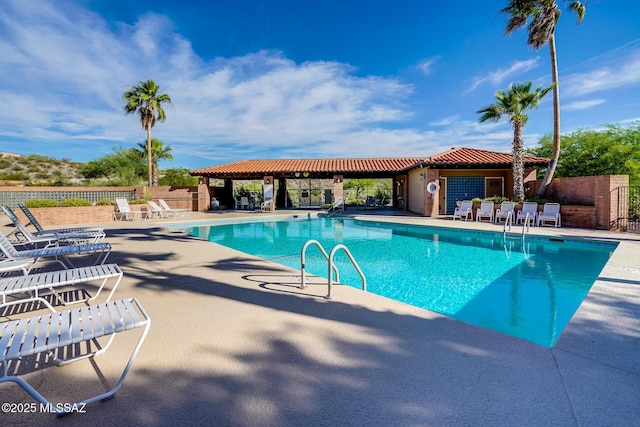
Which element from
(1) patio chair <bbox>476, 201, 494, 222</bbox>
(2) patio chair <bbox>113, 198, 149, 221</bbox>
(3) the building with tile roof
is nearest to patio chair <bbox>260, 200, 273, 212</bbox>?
(3) the building with tile roof

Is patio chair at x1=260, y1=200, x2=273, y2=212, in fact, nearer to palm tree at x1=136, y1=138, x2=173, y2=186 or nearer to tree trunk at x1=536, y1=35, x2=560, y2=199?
palm tree at x1=136, y1=138, x2=173, y2=186

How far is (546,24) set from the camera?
13703 millimetres

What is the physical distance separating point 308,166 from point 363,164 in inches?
158

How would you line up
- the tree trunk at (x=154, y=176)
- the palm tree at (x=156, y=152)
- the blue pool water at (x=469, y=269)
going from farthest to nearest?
the palm tree at (x=156, y=152)
the tree trunk at (x=154, y=176)
the blue pool water at (x=469, y=269)

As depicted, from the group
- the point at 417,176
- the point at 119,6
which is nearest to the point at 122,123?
the point at 119,6

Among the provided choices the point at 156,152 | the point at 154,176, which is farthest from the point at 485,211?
the point at 156,152

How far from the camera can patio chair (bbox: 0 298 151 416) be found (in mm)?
1788

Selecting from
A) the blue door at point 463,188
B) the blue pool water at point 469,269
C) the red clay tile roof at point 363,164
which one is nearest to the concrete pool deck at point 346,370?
the blue pool water at point 469,269

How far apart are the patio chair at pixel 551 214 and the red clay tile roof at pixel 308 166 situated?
826 centimetres

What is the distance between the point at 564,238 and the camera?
31.8 ft

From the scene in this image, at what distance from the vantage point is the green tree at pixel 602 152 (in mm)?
17531

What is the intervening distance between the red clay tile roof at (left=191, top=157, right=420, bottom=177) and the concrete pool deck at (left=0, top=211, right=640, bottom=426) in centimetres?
1742

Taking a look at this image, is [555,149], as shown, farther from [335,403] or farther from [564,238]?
[335,403]

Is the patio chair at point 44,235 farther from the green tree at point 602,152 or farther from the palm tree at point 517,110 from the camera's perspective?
the green tree at point 602,152
